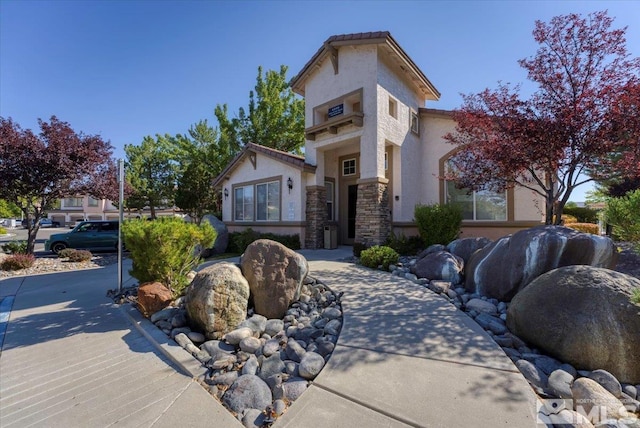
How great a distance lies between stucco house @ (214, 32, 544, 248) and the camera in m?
10.7

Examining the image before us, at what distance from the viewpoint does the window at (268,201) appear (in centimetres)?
1405

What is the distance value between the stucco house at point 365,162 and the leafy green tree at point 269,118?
8594 mm

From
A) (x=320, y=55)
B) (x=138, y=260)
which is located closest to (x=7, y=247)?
(x=138, y=260)

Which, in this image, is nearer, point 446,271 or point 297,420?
point 297,420

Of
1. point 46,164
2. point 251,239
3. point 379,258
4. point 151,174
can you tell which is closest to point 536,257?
point 379,258

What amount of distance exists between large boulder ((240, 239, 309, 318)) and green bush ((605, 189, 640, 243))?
16.6ft

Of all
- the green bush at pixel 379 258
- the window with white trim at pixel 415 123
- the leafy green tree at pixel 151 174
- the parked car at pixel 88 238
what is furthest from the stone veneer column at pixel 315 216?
the leafy green tree at pixel 151 174

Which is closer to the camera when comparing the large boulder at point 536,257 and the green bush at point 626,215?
the green bush at point 626,215

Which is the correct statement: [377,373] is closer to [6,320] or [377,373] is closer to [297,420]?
[297,420]

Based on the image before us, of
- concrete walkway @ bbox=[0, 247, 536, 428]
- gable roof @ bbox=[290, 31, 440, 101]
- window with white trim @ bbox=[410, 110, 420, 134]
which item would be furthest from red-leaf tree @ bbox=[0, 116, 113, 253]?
window with white trim @ bbox=[410, 110, 420, 134]

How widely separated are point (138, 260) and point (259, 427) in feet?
13.6

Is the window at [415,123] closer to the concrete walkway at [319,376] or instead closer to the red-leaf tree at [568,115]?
the red-leaf tree at [568,115]

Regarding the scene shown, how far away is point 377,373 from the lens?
2947 mm

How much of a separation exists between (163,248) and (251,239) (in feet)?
27.1
